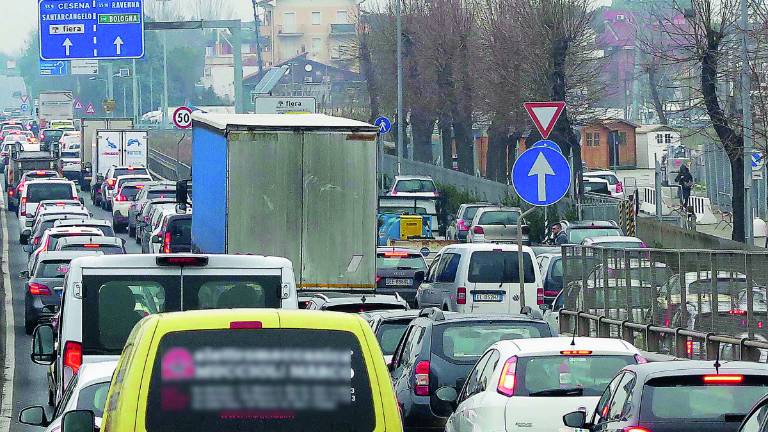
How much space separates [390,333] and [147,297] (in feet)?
20.3

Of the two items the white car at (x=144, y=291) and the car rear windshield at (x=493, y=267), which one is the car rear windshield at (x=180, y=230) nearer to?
the car rear windshield at (x=493, y=267)

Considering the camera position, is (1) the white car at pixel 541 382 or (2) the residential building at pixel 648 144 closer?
(1) the white car at pixel 541 382

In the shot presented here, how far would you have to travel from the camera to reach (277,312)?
24.1 feet

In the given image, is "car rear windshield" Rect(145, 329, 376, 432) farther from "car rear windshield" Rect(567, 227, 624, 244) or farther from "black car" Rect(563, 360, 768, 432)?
"car rear windshield" Rect(567, 227, 624, 244)

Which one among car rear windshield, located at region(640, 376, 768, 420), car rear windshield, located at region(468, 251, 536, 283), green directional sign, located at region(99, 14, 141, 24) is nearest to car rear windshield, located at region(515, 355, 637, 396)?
car rear windshield, located at region(640, 376, 768, 420)

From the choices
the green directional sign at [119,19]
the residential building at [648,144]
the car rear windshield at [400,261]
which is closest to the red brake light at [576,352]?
the car rear windshield at [400,261]

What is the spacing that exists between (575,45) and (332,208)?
35072 millimetres

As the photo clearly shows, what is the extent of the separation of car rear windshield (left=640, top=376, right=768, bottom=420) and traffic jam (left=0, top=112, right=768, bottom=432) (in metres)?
0.01

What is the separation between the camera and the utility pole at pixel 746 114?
32500 mm

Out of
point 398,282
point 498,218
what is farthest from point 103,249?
point 498,218

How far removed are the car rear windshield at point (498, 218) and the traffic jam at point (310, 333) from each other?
32.4 ft

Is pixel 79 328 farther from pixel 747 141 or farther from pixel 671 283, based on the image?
pixel 747 141

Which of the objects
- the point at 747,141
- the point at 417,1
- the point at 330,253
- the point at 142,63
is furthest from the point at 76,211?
the point at 142,63

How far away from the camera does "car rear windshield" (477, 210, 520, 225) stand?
44.3 meters
